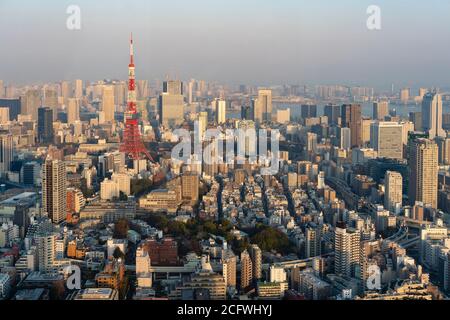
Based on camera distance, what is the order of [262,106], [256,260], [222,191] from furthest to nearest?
[262,106] < [222,191] < [256,260]

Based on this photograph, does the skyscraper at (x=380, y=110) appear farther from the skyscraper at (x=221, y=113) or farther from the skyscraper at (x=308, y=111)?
the skyscraper at (x=221, y=113)

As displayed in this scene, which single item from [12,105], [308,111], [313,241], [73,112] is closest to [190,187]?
[313,241]

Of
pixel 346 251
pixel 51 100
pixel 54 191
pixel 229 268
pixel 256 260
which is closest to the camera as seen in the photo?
pixel 229 268

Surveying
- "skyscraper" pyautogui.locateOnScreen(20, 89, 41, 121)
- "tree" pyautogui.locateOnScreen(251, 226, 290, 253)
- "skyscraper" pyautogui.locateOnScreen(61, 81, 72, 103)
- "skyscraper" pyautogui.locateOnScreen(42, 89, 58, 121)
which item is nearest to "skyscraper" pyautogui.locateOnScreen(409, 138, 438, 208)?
"tree" pyautogui.locateOnScreen(251, 226, 290, 253)

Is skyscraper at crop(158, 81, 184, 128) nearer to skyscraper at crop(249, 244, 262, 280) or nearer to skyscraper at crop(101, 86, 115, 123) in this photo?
skyscraper at crop(101, 86, 115, 123)

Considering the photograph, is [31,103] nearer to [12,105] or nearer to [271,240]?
[12,105]
